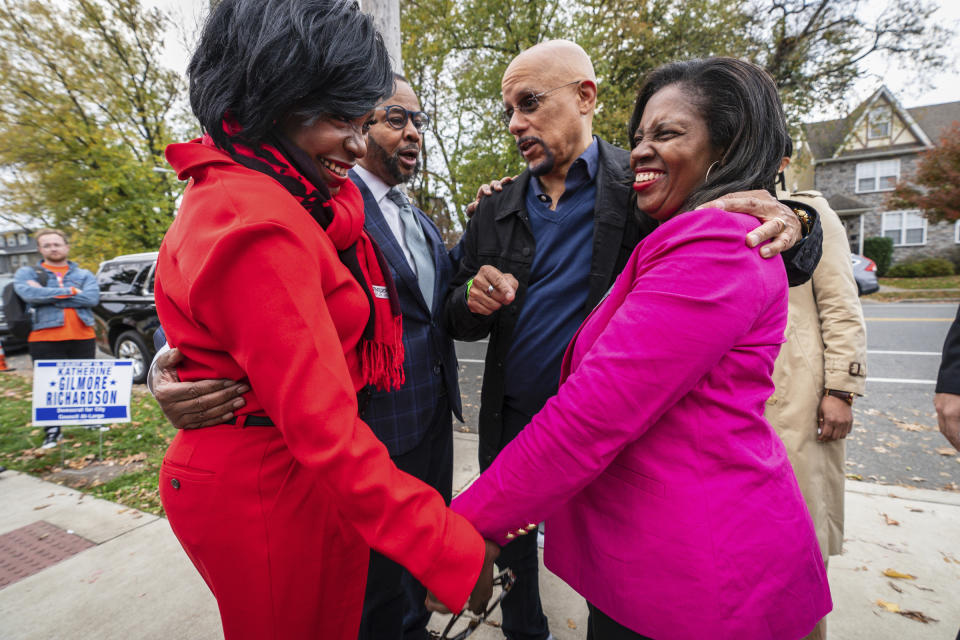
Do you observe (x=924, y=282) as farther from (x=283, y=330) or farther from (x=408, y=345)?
(x=283, y=330)

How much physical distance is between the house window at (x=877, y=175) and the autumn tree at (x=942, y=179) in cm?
697

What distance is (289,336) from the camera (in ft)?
3.10

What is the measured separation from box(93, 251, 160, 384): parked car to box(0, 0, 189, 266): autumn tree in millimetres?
2946

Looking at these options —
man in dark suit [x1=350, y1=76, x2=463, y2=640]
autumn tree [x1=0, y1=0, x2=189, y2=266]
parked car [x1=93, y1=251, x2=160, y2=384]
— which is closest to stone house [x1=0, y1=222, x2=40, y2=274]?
autumn tree [x1=0, y1=0, x2=189, y2=266]

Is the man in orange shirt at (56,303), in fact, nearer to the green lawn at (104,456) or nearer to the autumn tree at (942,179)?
the green lawn at (104,456)

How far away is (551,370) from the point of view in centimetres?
204

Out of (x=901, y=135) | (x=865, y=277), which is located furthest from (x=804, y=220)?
(x=901, y=135)

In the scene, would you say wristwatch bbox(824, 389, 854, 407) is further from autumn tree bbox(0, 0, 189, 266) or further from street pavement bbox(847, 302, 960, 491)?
autumn tree bbox(0, 0, 189, 266)

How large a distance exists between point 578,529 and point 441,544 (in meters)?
0.39

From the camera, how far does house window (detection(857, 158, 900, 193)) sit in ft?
81.0

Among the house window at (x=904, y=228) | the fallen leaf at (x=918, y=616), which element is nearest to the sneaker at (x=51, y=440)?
the fallen leaf at (x=918, y=616)

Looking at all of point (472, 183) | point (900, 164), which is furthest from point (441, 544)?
point (900, 164)

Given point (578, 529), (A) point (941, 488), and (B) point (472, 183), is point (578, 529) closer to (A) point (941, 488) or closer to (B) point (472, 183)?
(A) point (941, 488)

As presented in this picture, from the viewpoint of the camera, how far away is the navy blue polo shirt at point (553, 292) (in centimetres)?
202
